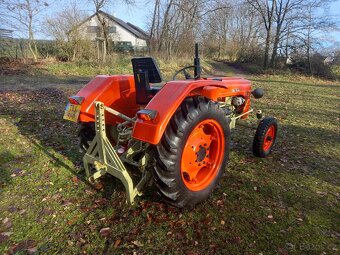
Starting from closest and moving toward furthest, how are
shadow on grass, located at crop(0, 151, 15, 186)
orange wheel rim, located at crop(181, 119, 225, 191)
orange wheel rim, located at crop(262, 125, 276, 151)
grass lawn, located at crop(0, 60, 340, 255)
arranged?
grass lawn, located at crop(0, 60, 340, 255) → orange wheel rim, located at crop(181, 119, 225, 191) → shadow on grass, located at crop(0, 151, 15, 186) → orange wheel rim, located at crop(262, 125, 276, 151)

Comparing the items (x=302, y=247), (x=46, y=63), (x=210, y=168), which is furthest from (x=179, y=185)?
(x=46, y=63)

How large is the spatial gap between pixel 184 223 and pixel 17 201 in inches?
69.8

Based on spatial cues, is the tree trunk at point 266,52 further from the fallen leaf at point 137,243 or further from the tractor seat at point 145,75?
the fallen leaf at point 137,243

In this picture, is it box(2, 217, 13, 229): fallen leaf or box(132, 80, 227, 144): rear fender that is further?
box(2, 217, 13, 229): fallen leaf

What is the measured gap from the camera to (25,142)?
4.56 m

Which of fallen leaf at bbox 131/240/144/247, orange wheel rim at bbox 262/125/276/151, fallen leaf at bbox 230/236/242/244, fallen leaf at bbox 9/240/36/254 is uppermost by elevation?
orange wheel rim at bbox 262/125/276/151

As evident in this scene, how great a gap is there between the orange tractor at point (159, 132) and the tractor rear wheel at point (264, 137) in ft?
2.31

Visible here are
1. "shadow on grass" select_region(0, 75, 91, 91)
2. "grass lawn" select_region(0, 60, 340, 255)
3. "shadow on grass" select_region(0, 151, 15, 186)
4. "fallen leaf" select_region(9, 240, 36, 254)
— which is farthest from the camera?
"shadow on grass" select_region(0, 75, 91, 91)

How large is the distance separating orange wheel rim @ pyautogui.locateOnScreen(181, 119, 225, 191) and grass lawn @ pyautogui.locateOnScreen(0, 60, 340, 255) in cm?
26

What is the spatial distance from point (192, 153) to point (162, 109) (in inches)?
28.2

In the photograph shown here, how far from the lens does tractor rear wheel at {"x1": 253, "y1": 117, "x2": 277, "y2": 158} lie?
4.10 metres

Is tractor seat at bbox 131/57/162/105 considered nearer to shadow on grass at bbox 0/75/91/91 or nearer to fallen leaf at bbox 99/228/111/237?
fallen leaf at bbox 99/228/111/237

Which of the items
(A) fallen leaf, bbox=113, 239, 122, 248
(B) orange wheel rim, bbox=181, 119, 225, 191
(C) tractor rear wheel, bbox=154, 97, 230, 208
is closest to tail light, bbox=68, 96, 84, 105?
(C) tractor rear wheel, bbox=154, 97, 230, 208

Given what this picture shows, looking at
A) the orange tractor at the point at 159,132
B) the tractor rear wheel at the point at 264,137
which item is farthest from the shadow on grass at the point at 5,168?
the tractor rear wheel at the point at 264,137
